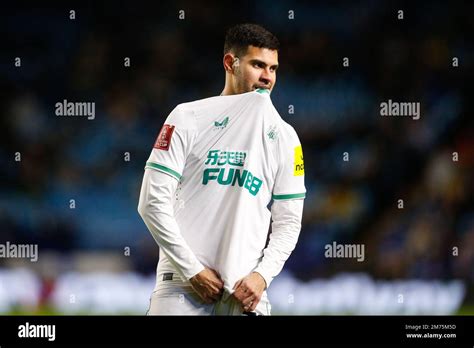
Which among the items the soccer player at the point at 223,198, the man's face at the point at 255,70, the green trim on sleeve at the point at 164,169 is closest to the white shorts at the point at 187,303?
the soccer player at the point at 223,198

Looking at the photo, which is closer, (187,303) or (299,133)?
(187,303)

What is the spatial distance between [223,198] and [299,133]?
11.1 feet

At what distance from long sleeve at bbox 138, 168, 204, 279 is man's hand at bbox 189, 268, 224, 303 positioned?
2 cm

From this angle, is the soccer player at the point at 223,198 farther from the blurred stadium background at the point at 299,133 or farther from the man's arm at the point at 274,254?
the blurred stadium background at the point at 299,133

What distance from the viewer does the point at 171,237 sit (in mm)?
3252

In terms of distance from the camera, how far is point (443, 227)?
6.78 meters

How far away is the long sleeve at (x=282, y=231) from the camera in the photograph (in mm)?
3416

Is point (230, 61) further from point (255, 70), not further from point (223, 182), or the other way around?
point (223, 182)

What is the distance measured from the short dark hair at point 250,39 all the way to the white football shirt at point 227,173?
20cm

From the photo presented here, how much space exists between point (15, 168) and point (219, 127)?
3.47 meters

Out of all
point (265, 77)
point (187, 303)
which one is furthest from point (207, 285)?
point (265, 77)

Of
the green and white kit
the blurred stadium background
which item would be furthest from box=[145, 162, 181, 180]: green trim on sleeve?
the blurred stadium background
